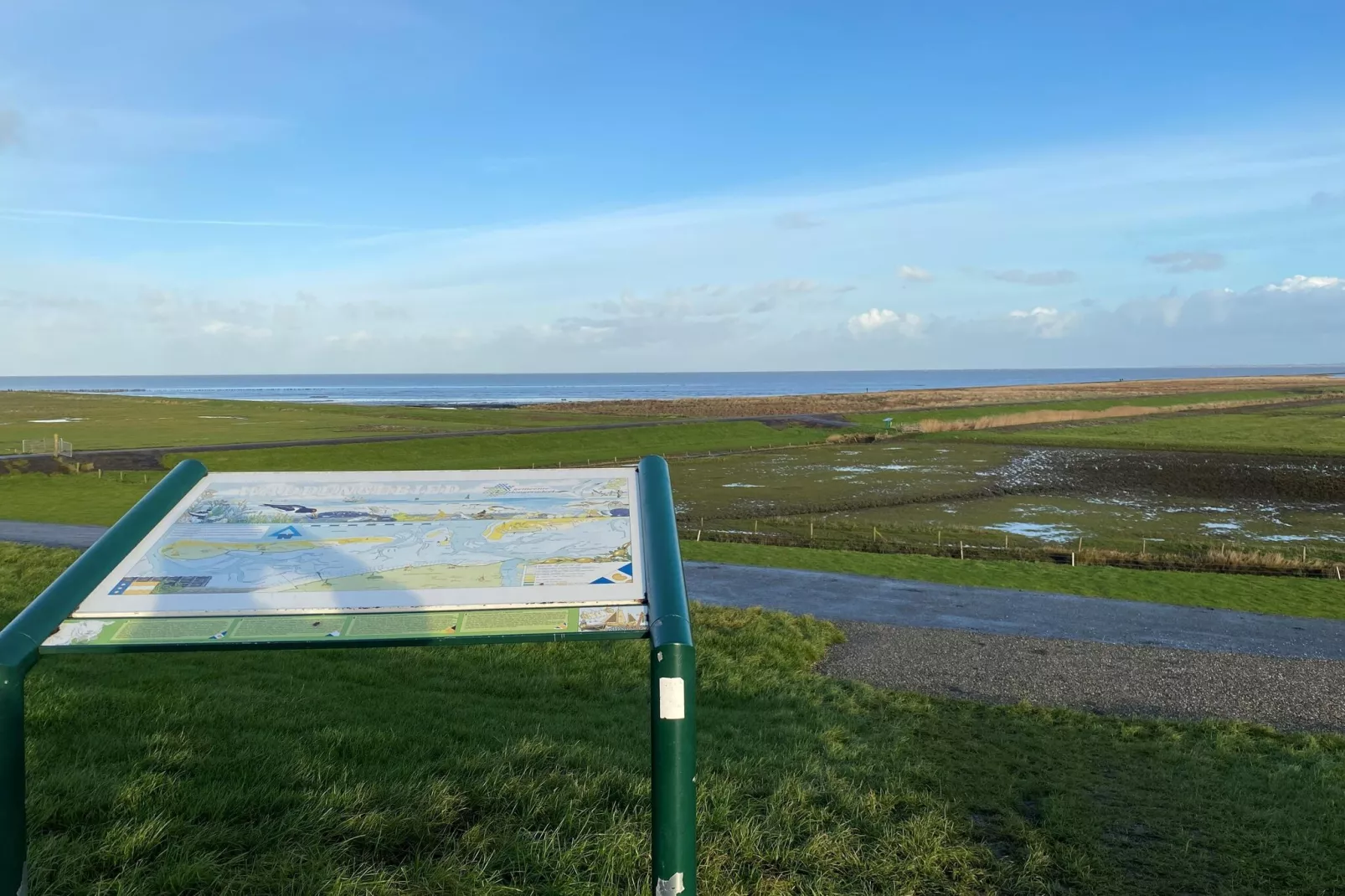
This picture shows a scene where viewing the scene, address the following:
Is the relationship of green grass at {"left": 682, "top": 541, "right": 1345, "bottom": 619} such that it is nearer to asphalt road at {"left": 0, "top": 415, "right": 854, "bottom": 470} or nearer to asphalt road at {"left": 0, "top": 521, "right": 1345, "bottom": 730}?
asphalt road at {"left": 0, "top": 521, "right": 1345, "bottom": 730}

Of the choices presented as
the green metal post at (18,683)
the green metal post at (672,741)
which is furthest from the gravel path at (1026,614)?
the green metal post at (18,683)

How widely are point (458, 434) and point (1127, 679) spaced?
55334 millimetres

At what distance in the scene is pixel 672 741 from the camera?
424cm

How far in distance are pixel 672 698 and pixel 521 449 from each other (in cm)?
5791

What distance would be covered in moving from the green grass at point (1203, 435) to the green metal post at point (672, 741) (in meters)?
65.0

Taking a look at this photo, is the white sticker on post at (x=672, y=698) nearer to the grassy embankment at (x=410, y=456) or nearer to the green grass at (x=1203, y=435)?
the grassy embankment at (x=410, y=456)

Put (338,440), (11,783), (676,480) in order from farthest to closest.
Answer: (338,440) → (676,480) → (11,783)

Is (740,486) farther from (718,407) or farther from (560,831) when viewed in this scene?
(718,407)

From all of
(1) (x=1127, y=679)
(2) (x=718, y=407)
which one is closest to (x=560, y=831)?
(1) (x=1127, y=679)

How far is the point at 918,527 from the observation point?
34906mm

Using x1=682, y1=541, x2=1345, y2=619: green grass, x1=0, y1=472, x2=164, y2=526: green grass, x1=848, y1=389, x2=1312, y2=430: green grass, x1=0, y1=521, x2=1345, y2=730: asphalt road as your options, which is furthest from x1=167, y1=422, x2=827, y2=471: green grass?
x1=0, y1=521, x2=1345, y2=730: asphalt road

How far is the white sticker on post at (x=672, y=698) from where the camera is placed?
416cm

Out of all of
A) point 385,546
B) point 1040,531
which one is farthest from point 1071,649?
point 1040,531

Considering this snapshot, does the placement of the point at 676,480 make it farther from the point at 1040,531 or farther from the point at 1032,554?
the point at 1032,554
